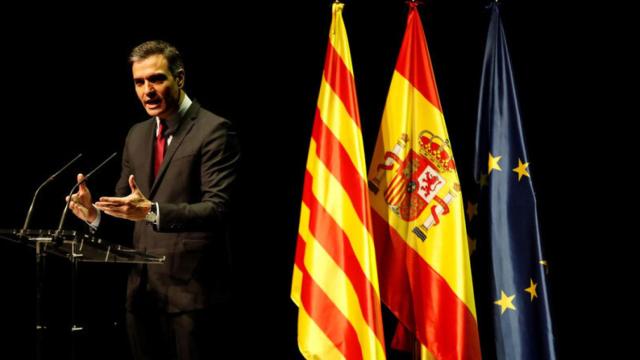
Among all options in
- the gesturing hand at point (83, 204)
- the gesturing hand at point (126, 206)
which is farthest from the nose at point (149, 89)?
the gesturing hand at point (126, 206)

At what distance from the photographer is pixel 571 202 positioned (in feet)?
10.9

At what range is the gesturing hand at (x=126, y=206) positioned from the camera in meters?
2.09

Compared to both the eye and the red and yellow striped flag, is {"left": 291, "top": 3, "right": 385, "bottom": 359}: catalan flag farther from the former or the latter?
the eye

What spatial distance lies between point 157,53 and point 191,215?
716mm

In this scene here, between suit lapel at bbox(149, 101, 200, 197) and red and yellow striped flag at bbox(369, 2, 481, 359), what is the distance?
0.92m

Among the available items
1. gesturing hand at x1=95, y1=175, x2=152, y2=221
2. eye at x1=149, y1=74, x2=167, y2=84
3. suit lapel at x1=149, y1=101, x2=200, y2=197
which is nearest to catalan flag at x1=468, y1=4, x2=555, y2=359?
suit lapel at x1=149, y1=101, x2=200, y2=197

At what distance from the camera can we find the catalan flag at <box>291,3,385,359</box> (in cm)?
295

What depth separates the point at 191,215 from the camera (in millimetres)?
2406

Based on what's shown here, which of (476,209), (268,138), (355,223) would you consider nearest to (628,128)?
(476,209)

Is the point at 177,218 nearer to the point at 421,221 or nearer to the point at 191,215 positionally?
the point at 191,215

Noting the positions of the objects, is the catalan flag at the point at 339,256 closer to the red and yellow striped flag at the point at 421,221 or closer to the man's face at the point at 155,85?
the red and yellow striped flag at the point at 421,221

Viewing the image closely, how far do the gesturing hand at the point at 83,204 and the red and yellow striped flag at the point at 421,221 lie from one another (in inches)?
50.7

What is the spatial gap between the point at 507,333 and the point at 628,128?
120 centimetres

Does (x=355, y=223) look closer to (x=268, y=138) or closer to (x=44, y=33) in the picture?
(x=268, y=138)
